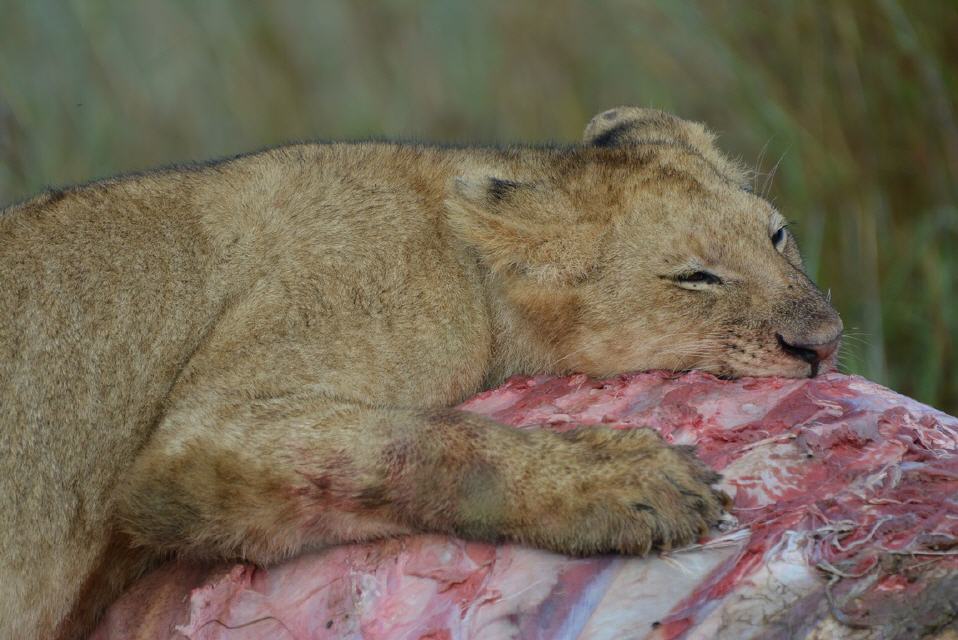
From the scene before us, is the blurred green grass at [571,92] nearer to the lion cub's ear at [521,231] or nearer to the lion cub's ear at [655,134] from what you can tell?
the lion cub's ear at [655,134]

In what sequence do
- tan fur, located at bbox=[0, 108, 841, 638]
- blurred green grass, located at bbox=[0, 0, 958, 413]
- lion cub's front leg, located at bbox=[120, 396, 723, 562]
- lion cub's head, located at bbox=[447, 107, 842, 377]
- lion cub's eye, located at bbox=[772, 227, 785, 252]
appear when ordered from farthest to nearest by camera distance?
blurred green grass, located at bbox=[0, 0, 958, 413]
lion cub's eye, located at bbox=[772, 227, 785, 252]
lion cub's head, located at bbox=[447, 107, 842, 377]
tan fur, located at bbox=[0, 108, 841, 638]
lion cub's front leg, located at bbox=[120, 396, 723, 562]

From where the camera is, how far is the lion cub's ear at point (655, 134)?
15.7 feet

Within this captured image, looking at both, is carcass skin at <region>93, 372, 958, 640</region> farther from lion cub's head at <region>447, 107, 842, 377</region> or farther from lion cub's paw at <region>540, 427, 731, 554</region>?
lion cub's head at <region>447, 107, 842, 377</region>

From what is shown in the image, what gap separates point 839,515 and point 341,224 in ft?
6.12

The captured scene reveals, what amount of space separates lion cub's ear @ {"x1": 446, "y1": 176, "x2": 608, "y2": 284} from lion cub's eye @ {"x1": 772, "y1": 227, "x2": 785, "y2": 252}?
0.62m

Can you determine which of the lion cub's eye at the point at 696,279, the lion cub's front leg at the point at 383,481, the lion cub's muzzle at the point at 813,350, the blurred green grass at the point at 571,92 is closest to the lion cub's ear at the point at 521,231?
the lion cub's eye at the point at 696,279

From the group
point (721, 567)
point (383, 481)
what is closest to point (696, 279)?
point (383, 481)

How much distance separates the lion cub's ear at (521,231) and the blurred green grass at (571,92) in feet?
8.98

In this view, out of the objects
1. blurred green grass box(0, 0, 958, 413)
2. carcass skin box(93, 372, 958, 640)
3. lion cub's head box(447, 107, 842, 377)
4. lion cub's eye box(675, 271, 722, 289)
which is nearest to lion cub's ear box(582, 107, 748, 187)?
lion cub's head box(447, 107, 842, 377)

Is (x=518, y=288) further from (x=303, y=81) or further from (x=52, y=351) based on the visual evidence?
(x=303, y=81)

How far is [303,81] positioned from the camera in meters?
8.43

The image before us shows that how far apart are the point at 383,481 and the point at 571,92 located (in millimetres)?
5458

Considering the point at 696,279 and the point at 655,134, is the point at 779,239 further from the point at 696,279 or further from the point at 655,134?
the point at 655,134

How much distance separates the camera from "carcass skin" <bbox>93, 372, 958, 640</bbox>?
2510 mm
